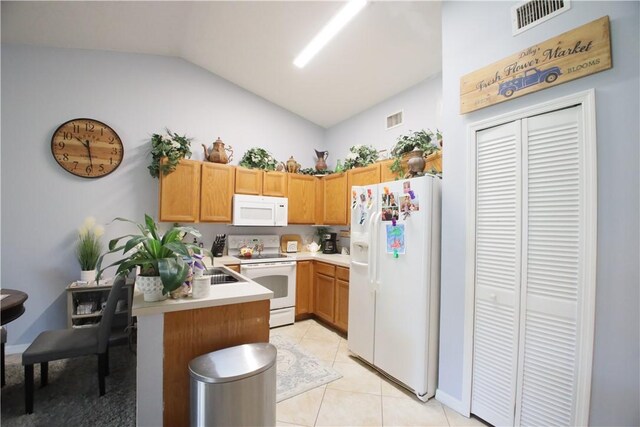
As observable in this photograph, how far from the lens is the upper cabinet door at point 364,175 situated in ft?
10.7

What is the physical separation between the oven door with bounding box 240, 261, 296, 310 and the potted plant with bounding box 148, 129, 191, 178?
4.87 feet

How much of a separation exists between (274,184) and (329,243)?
124 cm

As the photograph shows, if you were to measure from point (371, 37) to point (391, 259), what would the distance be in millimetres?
2179

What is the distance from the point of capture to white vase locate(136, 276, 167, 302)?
146 cm

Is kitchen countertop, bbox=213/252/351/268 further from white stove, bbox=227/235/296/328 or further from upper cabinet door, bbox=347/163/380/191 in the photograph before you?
upper cabinet door, bbox=347/163/380/191

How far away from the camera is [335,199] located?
13.0 feet

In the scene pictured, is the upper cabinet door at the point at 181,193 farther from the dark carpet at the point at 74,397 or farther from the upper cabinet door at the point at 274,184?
the dark carpet at the point at 74,397

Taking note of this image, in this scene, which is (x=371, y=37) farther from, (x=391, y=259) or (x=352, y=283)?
(x=352, y=283)

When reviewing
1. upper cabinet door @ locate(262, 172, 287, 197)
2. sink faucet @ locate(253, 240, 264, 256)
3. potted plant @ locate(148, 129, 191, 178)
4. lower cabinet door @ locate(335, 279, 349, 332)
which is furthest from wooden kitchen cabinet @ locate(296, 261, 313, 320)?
potted plant @ locate(148, 129, 191, 178)

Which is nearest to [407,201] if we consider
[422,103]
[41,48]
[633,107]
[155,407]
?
[633,107]

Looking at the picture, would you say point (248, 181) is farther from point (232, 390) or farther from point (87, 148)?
point (232, 390)

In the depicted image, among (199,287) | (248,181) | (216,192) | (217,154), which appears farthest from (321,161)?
(199,287)

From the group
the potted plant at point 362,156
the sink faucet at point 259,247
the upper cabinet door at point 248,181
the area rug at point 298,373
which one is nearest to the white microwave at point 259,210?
the upper cabinet door at point 248,181

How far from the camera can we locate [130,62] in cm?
335
